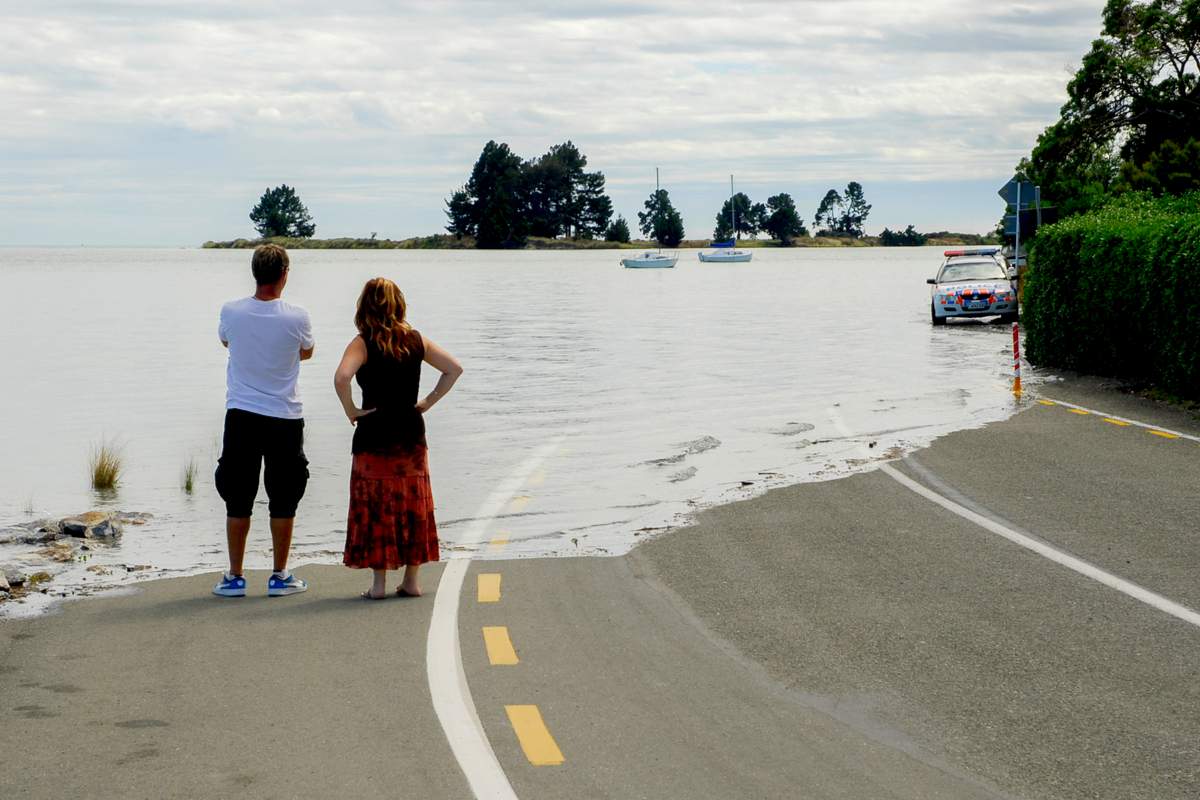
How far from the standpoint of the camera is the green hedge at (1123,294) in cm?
1830

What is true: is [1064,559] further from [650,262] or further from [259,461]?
[650,262]

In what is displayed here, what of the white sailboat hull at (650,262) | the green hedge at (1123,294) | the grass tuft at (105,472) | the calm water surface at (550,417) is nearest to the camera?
the calm water surface at (550,417)

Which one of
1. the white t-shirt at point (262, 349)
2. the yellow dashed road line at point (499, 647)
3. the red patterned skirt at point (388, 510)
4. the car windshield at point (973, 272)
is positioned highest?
the white t-shirt at point (262, 349)

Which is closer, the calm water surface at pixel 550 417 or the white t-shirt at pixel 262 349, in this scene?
the white t-shirt at pixel 262 349

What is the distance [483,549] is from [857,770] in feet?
16.7

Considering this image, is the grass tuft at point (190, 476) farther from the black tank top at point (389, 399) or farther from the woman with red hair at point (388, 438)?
the black tank top at point (389, 399)

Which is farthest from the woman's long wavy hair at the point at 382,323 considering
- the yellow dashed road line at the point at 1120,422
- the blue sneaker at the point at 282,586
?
the yellow dashed road line at the point at 1120,422

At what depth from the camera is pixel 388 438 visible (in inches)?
329

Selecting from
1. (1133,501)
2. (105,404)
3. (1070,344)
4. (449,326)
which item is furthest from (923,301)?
(1133,501)

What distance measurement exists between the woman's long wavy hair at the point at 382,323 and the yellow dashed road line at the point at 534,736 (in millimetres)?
2572

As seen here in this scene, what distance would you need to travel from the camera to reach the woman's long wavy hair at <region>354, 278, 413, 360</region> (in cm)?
824

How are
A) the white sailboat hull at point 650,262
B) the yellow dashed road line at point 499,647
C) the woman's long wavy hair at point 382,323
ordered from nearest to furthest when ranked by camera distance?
the yellow dashed road line at point 499,647 < the woman's long wavy hair at point 382,323 < the white sailboat hull at point 650,262

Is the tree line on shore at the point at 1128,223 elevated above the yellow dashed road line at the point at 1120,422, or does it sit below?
above

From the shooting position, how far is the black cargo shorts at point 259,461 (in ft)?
28.1
